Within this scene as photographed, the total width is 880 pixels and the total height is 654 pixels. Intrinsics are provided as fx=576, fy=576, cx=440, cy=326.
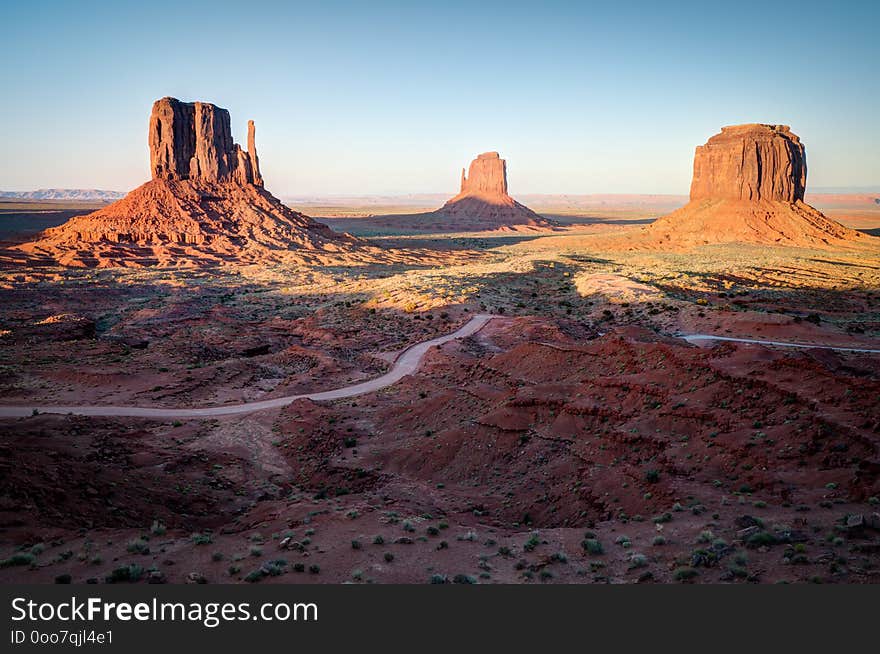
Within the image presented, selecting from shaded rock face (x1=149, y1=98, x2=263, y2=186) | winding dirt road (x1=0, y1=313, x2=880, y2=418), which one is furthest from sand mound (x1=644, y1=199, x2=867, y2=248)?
shaded rock face (x1=149, y1=98, x2=263, y2=186)

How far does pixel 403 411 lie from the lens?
85.8 feet

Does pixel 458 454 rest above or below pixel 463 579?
below

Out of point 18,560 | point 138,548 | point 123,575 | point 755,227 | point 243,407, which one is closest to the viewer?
point 123,575

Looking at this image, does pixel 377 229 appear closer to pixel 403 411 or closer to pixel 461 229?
pixel 461 229

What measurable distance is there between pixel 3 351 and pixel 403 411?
28.3m

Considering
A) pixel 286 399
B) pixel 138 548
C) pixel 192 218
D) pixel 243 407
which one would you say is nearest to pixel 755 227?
pixel 192 218

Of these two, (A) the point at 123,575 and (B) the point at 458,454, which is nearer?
(A) the point at 123,575

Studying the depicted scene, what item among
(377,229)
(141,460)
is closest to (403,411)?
(141,460)

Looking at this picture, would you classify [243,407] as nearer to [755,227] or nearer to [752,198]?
[755,227]

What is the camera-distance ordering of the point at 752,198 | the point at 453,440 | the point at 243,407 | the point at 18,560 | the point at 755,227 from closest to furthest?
the point at 18,560, the point at 453,440, the point at 243,407, the point at 755,227, the point at 752,198

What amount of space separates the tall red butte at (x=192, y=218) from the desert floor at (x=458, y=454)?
1649 inches

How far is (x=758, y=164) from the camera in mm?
106750

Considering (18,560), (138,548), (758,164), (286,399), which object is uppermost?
(758,164)

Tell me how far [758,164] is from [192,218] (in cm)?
10028
